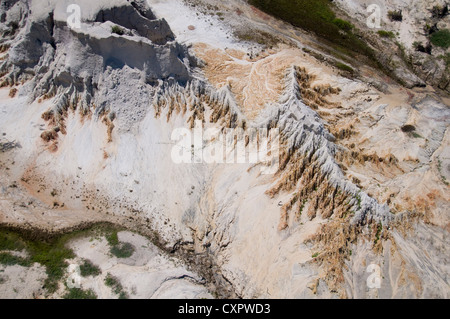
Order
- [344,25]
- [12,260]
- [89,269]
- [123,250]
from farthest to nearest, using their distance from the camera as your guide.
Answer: [344,25]
[123,250]
[89,269]
[12,260]

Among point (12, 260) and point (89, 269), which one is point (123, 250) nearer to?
point (89, 269)

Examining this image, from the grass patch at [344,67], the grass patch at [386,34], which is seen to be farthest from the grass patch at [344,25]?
the grass patch at [344,67]

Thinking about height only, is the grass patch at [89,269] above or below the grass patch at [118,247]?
below

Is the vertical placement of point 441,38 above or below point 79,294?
above

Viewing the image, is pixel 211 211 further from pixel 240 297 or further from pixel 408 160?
pixel 408 160

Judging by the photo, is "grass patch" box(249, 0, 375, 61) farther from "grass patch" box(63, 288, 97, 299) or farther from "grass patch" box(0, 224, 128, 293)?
"grass patch" box(63, 288, 97, 299)

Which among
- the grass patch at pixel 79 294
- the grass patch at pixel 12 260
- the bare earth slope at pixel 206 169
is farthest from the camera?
the bare earth slope at pixel 206 169

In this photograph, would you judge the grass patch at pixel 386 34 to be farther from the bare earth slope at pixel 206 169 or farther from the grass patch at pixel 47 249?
the grass patch at pixel 47 249

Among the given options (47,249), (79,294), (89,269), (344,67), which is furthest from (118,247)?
(344,67)
